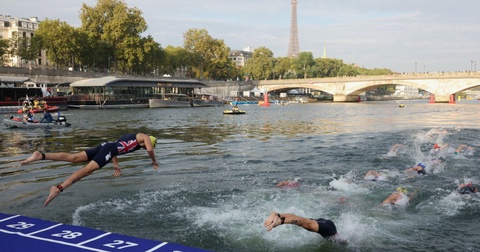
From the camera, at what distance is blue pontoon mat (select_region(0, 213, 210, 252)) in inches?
288

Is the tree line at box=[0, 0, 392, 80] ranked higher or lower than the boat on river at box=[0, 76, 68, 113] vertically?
higher

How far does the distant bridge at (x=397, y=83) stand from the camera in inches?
3807

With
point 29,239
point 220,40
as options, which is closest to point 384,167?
point 29,239

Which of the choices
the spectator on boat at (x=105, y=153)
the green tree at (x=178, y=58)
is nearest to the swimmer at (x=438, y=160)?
the spectator on boat at (x=105, y=153)

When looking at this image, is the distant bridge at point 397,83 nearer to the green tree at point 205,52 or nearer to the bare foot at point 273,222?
the green tree at point 205,52

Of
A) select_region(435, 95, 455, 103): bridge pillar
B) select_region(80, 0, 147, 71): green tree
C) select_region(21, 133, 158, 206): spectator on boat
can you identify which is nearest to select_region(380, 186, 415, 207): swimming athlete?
select_region(21, 133, 158, 206): spectator on boat

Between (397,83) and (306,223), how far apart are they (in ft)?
351

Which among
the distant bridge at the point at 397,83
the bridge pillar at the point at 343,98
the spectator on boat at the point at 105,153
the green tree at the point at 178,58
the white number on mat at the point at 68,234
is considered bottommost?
the white number on mat at the point at 68,234

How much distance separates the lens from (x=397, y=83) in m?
108

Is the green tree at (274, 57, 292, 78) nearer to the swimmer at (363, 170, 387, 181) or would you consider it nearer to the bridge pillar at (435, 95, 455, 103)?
the bridge pillar at (435, 95, 455, 103)

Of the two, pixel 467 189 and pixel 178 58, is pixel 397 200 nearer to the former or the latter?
pixel 467 189

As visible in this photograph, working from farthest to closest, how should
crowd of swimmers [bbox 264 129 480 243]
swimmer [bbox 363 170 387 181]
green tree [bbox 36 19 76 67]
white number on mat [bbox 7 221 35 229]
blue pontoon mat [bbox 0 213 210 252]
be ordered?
green tree [bbox 36 19 76 67]
swimmer [bbox 363 170 387 181]
white number on mat [bbox 7 221 35 229]
crowd of swimmers [bbox 264 129 480 243]
blue pontoon mat [bbox 0 213 210 252]

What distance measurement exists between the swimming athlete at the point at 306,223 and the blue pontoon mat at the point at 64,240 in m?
1.40

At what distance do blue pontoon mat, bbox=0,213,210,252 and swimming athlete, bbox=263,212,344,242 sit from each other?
1.40 meters
